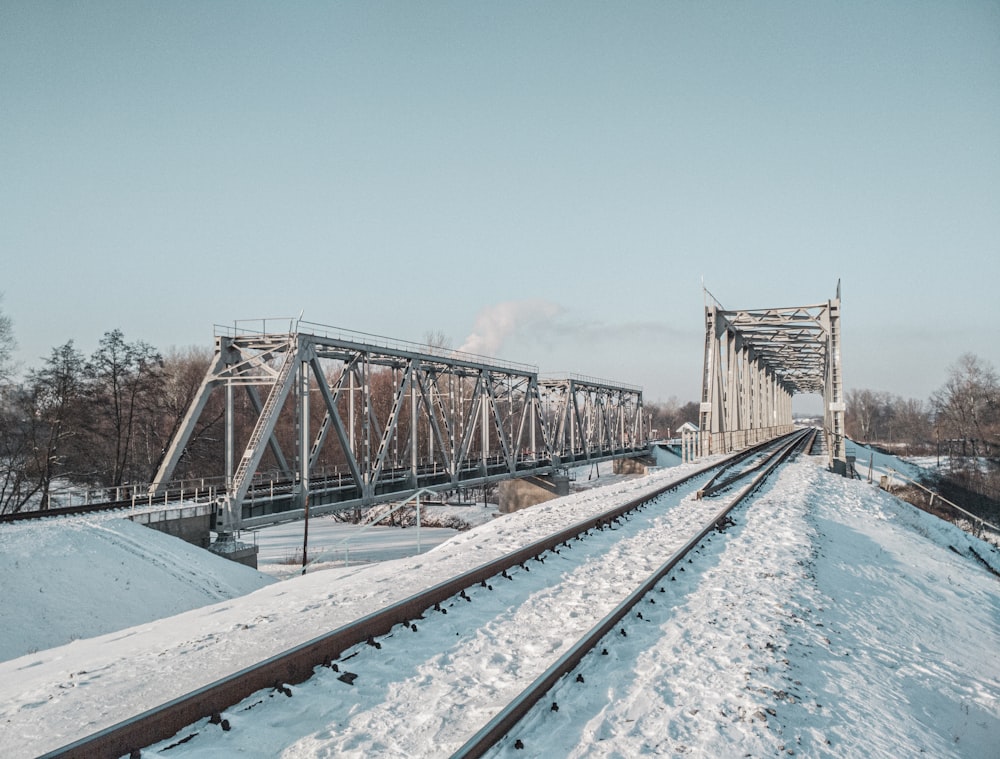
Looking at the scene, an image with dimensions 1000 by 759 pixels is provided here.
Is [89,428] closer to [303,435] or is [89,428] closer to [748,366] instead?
[303,435]

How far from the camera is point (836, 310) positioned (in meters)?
37.2

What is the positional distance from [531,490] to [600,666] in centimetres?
4860

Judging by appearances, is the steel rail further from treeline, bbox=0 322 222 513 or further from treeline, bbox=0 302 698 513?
treeline, bbox=0 322 222 513

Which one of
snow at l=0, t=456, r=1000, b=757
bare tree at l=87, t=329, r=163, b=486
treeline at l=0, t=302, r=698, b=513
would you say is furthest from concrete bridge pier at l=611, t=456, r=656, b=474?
snow at l=0, t=456, r=1000, b=757

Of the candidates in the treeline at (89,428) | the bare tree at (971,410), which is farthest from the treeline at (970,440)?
the treeline at (89,428)

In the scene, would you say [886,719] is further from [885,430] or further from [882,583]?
[885,430]

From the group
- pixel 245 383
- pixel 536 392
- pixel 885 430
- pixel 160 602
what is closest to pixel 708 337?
pixel 536 392

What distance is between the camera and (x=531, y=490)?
54.1 meters

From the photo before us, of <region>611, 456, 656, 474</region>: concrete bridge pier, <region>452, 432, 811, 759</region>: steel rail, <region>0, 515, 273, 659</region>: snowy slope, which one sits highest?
<region>452, 432, 811, 759</region>: steel rail

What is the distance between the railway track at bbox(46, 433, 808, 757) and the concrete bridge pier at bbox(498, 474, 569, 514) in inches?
1608

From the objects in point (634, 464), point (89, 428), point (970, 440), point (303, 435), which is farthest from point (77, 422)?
point (970, 440)

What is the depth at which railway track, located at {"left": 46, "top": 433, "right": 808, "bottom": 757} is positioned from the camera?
14.6ft

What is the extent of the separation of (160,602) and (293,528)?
39.3m

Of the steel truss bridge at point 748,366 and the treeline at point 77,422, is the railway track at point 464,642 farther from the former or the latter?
the treeline at point 77,422
